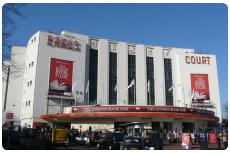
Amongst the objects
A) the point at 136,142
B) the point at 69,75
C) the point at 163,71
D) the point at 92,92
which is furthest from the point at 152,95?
the point at 136,142

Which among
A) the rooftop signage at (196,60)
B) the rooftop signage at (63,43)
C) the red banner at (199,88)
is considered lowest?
the red banner at (199,88)

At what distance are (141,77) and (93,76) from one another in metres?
10.8

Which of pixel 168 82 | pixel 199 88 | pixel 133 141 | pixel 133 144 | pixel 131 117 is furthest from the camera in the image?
pixel 168 82

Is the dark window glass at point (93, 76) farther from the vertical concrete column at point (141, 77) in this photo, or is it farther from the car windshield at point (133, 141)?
the car windshield at point (133, 141)

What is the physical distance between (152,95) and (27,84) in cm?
2659

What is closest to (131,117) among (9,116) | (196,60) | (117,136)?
(117,136)

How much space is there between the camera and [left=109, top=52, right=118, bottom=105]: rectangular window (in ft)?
238

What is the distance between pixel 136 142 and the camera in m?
23.6

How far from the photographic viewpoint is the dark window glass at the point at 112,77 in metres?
72.6

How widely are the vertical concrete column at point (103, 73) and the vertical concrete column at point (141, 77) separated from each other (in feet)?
22.9

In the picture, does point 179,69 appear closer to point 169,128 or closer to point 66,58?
point 169,128

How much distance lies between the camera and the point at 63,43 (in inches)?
2687

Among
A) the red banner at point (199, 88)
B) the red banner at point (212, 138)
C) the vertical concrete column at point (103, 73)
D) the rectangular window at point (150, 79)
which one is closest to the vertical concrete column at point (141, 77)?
the rectangular window at point (150, 79)

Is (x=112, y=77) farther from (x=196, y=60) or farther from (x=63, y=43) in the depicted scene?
(x=196, y=60)
